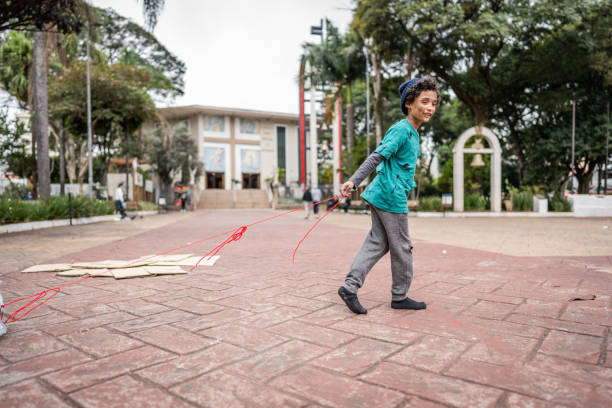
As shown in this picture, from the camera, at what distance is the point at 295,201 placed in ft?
114

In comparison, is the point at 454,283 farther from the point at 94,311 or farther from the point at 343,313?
the point at 94,311

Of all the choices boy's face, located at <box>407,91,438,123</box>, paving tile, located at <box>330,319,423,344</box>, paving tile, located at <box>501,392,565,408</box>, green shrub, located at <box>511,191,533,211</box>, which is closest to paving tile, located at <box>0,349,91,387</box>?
paving tile, located at <box>330,319,423,344</box>

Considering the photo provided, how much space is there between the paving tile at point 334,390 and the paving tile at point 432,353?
1.12 ft

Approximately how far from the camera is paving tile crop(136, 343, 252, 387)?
1.94 m

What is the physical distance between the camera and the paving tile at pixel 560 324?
2570 mm

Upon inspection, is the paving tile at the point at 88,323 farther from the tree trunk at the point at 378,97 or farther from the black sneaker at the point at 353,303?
the tree trunk at the point at 378,97

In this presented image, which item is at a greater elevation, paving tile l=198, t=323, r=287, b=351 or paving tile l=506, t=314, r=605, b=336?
paving tile l=198, t=323, r=287, b=351

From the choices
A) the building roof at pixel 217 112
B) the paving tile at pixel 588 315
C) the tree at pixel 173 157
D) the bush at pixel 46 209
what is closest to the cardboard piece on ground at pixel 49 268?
the paving tile at pixel 588 315

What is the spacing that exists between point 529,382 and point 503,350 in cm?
39

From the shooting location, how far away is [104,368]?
2051 mm

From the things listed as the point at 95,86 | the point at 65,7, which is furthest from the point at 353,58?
the point at 65,7

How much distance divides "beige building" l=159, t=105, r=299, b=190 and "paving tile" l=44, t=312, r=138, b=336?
38.2 m

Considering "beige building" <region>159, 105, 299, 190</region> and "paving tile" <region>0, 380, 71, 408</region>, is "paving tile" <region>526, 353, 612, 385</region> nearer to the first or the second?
"paving tile" <region>0, 380, 71, 408</region>

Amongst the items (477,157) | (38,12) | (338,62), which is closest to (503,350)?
(38,12)
